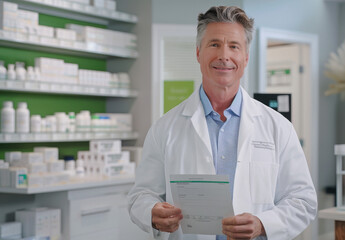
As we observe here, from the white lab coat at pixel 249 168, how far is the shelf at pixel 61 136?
244cm

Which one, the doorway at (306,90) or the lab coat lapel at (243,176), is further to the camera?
the doorway at (306,90)

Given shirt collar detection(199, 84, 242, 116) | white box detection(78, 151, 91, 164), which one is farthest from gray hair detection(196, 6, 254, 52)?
white box detection(78, 151, 91, 164)

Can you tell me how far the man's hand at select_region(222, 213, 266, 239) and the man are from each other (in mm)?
60

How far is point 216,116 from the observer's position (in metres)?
1.93

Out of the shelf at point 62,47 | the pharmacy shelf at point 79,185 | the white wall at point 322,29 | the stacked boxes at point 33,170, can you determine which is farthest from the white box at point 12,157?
the white wall at point 322,29

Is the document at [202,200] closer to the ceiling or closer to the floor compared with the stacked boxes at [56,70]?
closer to the floor

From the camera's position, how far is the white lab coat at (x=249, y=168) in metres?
1.81

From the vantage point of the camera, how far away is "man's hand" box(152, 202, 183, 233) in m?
1.76

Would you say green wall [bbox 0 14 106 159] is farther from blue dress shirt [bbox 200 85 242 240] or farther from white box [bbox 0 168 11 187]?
blue dress shirt [bbox 200 85 242 240]

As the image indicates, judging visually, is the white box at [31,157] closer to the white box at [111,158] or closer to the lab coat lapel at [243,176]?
the white box at [111,158]

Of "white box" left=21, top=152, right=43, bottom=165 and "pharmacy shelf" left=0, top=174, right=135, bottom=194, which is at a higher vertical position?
"white box" left=21, top=152, right=43, bottom=165

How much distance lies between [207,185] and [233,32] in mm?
524

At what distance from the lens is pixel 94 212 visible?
424 cm

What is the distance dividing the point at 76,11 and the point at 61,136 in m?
1.18
